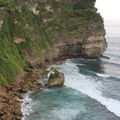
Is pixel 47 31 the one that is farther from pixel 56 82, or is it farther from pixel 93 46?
pixel 56 82

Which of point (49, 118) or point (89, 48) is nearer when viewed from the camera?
point (49, 118)

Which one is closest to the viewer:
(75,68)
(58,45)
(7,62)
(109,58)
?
(7,62)

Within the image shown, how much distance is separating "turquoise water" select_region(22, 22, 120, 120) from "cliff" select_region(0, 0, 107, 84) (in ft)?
32.2

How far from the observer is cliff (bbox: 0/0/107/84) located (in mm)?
88312

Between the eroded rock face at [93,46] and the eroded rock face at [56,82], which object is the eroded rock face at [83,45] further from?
the eroded rock face at [56,82]

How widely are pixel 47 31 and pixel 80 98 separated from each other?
43.6 m

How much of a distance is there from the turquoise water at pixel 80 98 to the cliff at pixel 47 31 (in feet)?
32.2

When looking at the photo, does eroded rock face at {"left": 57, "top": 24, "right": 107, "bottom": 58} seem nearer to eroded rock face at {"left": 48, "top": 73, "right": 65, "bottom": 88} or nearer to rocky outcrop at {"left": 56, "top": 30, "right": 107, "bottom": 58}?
rocky outcrop at {"left": 56, "top": 30, "right": 107, "bottom": 58}

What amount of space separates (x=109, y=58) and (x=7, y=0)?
142 feet

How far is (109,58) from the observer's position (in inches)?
4685

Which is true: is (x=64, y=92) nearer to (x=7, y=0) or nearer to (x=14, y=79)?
(x=14, y=79)

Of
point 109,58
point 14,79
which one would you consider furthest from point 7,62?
point 109,58

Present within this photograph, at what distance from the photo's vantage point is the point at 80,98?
6869 cm

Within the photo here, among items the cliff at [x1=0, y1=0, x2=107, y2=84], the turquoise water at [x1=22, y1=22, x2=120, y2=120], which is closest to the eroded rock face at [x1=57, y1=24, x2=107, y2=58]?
the cliff at [x1=0, y1=0, x2=107, y2=84]
